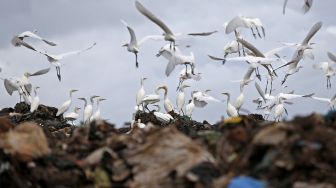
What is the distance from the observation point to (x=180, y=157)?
551cm

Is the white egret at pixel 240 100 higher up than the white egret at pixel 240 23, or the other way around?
the white egret at pixel 240 23

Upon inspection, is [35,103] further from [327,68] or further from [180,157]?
[180,157]

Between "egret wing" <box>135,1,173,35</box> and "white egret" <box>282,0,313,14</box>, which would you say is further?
"white egret" <box>282,0,313,14</box>

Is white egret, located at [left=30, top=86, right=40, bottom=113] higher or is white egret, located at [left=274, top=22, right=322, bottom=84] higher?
white egret, located at [left=274, top=22, right=322, bottom=84]

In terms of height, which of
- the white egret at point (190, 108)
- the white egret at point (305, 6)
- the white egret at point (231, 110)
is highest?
the white egret at point (305, 6)

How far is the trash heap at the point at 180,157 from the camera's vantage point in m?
5.00

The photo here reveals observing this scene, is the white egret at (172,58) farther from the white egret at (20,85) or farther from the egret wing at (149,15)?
the white egret at (20,85)

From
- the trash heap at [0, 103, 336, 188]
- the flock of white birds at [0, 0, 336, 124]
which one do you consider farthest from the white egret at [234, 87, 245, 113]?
the trash heap at [0, 103, 336, 188]

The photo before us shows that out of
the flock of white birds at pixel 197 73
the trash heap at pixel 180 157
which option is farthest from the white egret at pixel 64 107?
the trash heap at pixel 180 157

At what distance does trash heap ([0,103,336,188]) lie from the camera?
5.00 metres

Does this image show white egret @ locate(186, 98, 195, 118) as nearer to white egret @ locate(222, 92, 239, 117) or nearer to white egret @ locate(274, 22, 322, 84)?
white egret @ locate(222, 92, 239, 117)

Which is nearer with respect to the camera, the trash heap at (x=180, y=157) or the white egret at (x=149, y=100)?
the trash heap at (x=180, y=157)

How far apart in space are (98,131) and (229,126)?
1.22 metres

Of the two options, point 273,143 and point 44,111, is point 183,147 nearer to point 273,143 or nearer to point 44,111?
point 273,143
